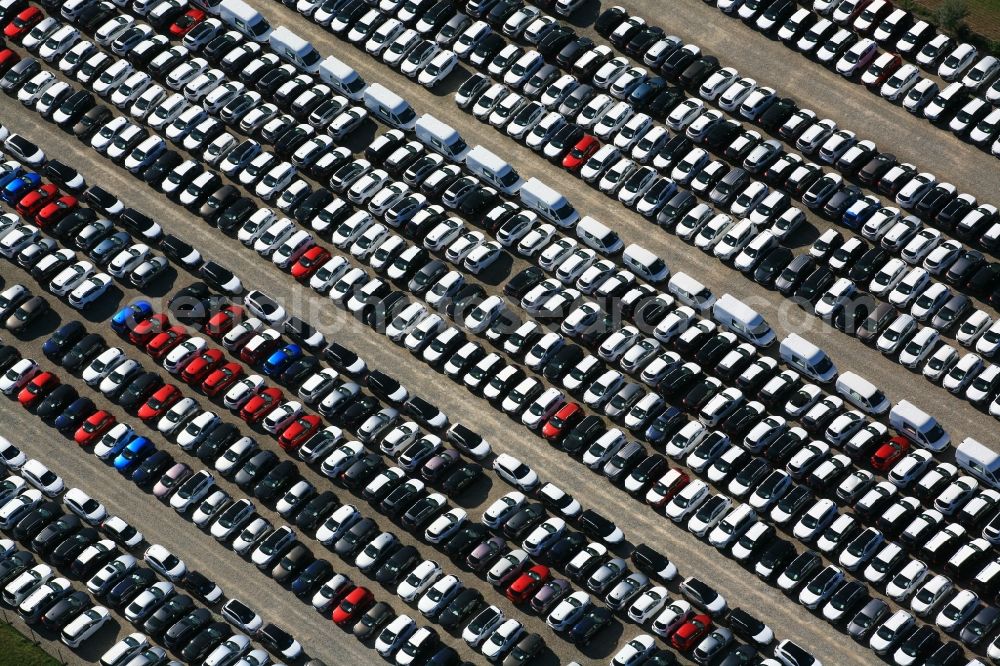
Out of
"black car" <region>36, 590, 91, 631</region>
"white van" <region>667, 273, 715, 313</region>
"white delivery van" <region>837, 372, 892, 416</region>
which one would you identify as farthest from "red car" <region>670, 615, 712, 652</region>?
"black car" <region>36, 590, 91, 631</region>

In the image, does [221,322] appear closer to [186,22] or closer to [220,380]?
[220,380]

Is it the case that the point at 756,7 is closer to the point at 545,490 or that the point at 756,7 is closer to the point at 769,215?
the point at 769,215

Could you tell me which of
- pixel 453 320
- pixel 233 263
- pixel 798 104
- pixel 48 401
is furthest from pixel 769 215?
pixel 48 401

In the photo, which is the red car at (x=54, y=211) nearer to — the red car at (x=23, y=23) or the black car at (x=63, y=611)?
the red car at (x=23, y=23)

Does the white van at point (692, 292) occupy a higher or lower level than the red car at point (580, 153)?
lower

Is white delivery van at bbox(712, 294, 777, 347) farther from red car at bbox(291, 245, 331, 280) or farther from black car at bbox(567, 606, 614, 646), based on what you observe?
red car at bbox(291, 245, 331, 280)

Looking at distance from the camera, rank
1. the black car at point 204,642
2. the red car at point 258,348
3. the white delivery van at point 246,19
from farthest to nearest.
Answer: the white delivery van at point 246,19 → the red car at point 258,348 → the black car at point 204,642

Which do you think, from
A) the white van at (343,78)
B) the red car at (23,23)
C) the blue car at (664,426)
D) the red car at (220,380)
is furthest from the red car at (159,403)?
the red car at (23,23)
